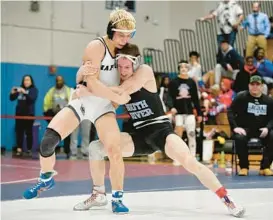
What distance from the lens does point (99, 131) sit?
538 cm

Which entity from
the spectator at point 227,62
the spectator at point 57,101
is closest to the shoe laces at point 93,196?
the spectator at point 57,101

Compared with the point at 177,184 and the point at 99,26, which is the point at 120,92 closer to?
the point at 177,184

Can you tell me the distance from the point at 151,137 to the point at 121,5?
12.7 m

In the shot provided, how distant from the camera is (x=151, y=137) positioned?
17.8 ft

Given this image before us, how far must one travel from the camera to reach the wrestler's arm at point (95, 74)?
5234 mm

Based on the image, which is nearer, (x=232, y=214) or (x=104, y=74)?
(x=232, y=214)

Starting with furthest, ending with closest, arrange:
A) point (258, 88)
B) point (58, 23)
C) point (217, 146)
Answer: point (58, 23) < point (217, 146) < point (258, 88)

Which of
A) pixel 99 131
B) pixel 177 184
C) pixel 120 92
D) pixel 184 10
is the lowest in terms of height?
pixel 177 184

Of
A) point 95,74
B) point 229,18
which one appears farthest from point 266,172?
point 229,18

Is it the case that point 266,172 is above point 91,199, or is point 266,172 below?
below

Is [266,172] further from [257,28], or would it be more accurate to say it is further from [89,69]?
[257,28]

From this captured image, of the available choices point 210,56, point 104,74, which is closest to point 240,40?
point 210,56

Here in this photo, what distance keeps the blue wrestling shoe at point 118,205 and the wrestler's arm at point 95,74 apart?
0.79 meters

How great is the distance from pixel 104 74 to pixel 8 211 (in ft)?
4.69
